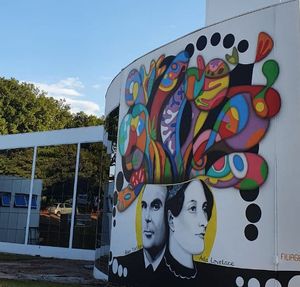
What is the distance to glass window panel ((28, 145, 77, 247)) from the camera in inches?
936

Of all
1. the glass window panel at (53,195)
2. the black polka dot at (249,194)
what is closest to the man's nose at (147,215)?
the black polka dot at (249,194)

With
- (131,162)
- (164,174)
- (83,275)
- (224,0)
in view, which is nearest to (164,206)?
(164,174)

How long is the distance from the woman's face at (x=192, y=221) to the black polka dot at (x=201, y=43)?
2.61 m

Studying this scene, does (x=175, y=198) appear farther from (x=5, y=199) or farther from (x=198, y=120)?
(x=5, y=199)

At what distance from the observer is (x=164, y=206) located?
10.2 m

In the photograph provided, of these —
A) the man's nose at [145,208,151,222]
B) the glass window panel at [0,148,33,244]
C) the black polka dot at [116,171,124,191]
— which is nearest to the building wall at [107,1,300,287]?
the man's nose at [145,208,151,222]

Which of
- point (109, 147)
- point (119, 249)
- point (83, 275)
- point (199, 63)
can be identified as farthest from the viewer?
point (83, 275)

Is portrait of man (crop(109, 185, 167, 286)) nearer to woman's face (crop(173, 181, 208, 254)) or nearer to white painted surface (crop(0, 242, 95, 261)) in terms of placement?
woman's face (crop(173, 181, 208, 254))

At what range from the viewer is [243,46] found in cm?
924

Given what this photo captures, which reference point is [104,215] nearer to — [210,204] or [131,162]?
[131,162]

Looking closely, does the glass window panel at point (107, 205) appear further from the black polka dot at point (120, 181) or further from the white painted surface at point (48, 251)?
the white painted surface at point (48, 251)

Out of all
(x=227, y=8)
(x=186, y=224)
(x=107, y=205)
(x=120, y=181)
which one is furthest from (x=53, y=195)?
(x=186, y=224)

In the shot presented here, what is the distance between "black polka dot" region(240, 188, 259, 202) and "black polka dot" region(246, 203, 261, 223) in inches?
4.6

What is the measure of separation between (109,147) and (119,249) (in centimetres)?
318
